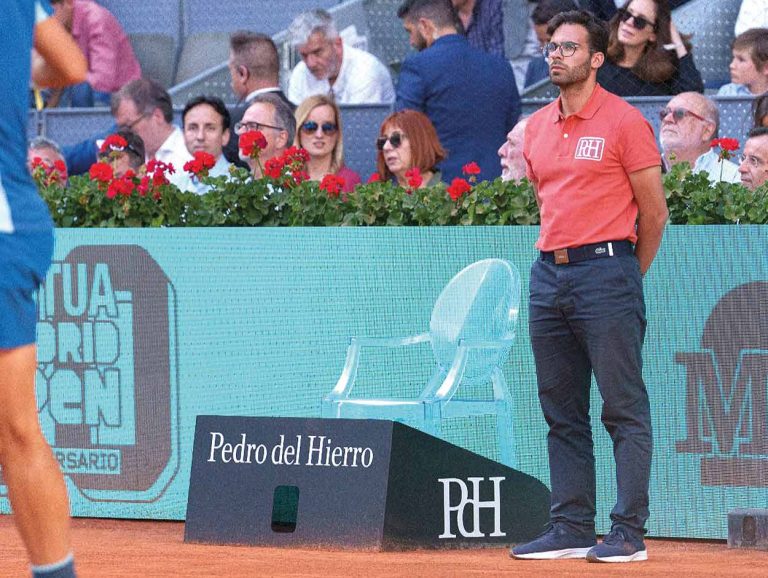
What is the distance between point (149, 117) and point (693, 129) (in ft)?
12.5

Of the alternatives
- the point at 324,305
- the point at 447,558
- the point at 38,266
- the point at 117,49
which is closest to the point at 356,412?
the point at 324,305

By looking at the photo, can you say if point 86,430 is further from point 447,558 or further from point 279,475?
point 447,558

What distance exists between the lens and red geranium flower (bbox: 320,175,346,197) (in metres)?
7.75

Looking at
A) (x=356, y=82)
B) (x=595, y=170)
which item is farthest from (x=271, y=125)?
(x=595, y=170)

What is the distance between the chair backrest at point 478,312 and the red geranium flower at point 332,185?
808 millimetres

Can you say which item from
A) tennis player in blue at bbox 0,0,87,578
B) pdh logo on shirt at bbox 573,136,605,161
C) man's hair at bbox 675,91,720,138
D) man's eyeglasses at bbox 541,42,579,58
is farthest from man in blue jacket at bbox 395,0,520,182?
tennis player in blue at bbox 0,0,87,578

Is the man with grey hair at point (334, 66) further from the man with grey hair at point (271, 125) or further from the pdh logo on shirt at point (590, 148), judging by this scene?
the pdh logo on shirt at point (590, 148)

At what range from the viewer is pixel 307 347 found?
7660 millimetres

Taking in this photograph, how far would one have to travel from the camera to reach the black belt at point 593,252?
6191 mm

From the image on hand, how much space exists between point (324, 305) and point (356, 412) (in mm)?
589

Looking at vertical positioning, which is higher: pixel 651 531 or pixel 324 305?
pixel 324 305

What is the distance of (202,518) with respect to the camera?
707 cm

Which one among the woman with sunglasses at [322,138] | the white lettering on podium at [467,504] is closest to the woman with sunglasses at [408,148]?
the woman with sunglasses at [322,138]

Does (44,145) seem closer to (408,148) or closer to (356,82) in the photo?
(356,82)
